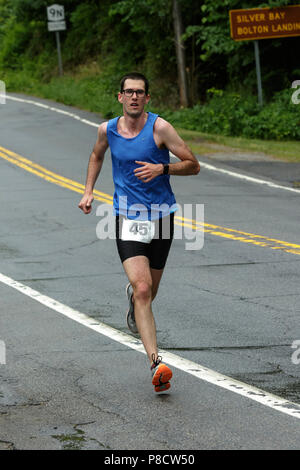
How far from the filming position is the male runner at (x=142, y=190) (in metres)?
6.57

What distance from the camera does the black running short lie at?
670 centimetres

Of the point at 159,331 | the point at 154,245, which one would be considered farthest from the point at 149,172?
the point at 159,331

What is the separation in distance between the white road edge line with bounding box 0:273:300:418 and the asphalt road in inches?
2.8

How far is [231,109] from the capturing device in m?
28.7

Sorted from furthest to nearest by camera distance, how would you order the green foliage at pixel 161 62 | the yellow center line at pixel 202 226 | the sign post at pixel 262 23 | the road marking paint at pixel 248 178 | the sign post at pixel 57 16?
the sign post at pixel 57 16, the green foliage at pixel 161 62, the sign post at pixel 262 23, the road marking paint at pixel 248 178, the yellow center line at pixel 202 226

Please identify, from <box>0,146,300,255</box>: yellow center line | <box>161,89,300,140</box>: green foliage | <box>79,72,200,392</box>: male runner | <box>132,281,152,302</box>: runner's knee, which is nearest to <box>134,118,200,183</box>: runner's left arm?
<box>79,72,200,392</box>: male runner

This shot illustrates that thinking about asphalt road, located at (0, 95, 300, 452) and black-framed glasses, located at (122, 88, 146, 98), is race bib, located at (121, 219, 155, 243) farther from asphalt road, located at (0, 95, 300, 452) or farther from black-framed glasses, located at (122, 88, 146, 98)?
asphalt road, located at (0, 95, 300, 452)

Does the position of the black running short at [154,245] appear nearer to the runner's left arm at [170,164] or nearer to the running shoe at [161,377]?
the runner's left arm at [170,164]

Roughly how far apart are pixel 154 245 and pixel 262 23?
21033mm

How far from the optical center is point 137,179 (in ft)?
21.9

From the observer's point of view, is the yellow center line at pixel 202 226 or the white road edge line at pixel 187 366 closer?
the white road edge line at pixel 187 366

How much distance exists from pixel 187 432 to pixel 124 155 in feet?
6.80

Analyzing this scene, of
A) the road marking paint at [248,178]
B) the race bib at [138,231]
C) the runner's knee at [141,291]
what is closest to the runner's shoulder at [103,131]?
the race bib at [138,231]

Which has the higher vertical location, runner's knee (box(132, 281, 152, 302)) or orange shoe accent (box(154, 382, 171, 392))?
runner's knee (box(132, 281, 152, 302))
